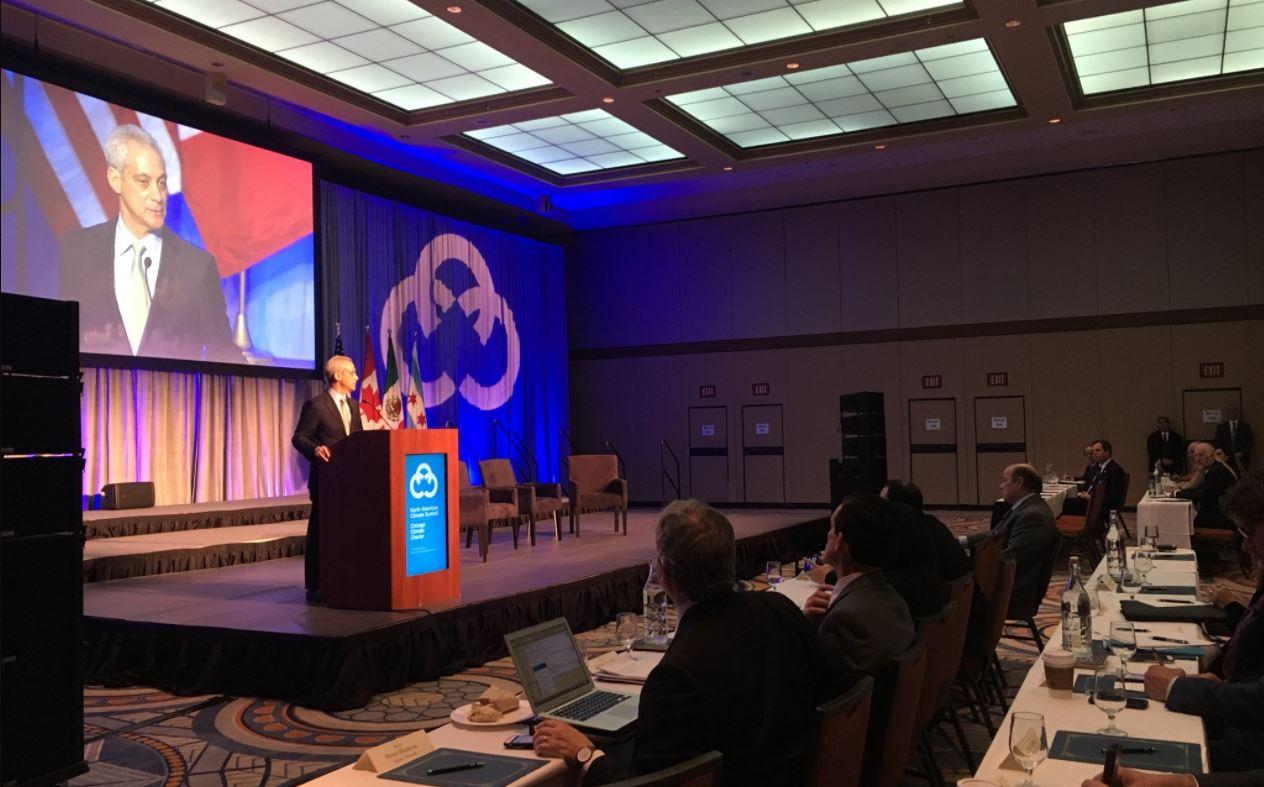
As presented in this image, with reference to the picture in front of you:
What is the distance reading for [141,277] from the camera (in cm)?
942

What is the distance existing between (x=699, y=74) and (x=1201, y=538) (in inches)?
245

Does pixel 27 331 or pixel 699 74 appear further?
pixel 699 74

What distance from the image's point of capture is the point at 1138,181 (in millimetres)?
13617

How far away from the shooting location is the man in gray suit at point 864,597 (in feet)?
9.19

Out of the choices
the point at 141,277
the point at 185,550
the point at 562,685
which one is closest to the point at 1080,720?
the point at 562,685

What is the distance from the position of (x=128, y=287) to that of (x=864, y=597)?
27.7 feet

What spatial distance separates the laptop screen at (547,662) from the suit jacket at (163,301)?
7260mm

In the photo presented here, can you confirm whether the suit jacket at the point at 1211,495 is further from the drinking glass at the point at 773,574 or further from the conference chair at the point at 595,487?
the drinking glass at the point at 773,574

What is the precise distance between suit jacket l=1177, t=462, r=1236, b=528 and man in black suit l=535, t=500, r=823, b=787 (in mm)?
7738

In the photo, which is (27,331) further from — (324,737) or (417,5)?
(417,5)

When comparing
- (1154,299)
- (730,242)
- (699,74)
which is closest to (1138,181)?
(1154,299)

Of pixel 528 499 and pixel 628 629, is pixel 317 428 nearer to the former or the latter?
pixel 628 629

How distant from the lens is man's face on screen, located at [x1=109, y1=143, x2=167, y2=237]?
956 centimetres

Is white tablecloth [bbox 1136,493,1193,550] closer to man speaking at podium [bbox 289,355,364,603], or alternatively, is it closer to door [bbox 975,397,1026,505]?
door [bbox 975,397,1026,505]
